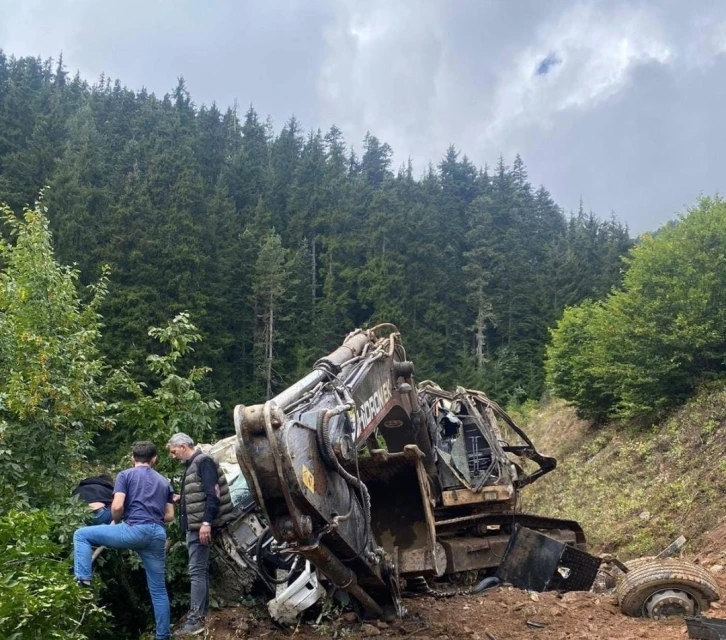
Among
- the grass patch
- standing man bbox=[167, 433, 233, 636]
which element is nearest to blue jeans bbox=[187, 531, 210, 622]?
standing man bbox=[167, 433, 233, 636]

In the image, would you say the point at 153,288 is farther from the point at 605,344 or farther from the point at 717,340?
the point at 717,340

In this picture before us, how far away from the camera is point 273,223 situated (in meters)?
52.8

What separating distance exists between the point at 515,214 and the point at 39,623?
6928 centimetres

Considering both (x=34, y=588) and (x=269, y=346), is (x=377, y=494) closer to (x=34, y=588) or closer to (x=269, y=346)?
(x=34, y=588)

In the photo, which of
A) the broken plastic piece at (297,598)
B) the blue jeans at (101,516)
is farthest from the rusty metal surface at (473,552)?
the blue jeans at (101,516)

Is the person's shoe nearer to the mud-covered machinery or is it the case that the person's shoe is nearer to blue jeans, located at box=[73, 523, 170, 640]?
blue jeans, located at box=[73, 523, 170, 640]

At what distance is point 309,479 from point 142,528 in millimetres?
2148

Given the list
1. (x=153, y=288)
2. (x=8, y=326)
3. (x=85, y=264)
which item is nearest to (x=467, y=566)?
(x=8, y=326)

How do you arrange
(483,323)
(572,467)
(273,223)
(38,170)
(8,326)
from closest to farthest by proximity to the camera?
1. (8,326)
2. (572,467)
3. (38,170)
4. (483,323)
5. (273,223)

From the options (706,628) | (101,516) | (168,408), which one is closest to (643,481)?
(706,628)

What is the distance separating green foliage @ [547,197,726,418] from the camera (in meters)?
16.5

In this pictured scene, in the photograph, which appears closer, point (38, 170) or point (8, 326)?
point (8, 326)

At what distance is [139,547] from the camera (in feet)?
16.5

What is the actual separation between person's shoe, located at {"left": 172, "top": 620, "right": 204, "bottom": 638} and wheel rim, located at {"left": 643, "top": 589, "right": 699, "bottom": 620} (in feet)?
12.0
